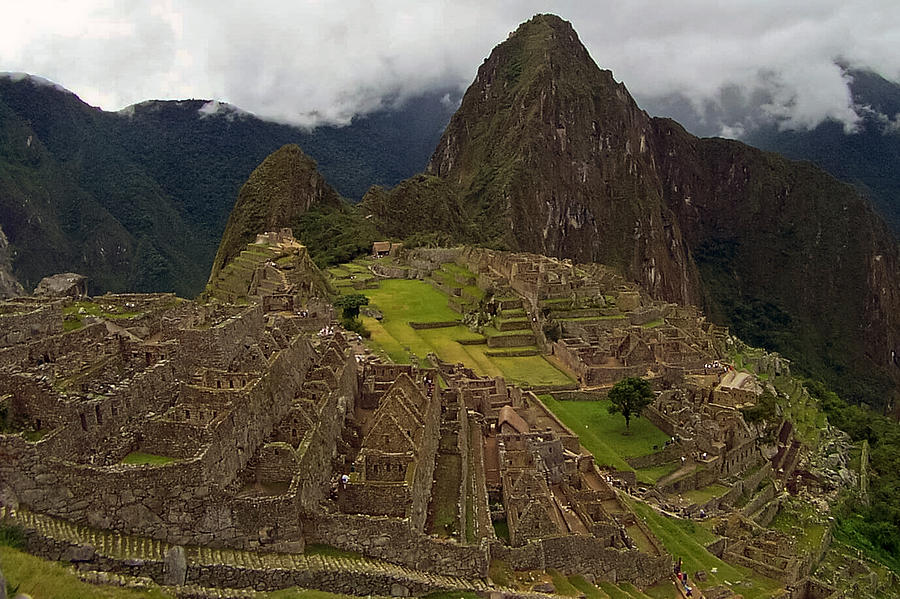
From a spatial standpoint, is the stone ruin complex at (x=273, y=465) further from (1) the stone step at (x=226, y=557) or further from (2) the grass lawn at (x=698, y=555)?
(2) the grass lawn at (x=698, y=555)

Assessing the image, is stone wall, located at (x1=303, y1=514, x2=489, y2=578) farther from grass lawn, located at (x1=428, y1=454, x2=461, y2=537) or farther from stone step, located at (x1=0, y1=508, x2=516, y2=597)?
grass lawn, located at (x1=428, y1=454, x2=461, y2=537)

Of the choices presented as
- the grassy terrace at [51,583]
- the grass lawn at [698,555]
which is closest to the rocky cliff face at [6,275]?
the grass lawn at [698,555]

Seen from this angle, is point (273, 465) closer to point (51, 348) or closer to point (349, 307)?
point (51, 348)

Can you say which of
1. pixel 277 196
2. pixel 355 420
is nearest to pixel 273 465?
pixel 355 420

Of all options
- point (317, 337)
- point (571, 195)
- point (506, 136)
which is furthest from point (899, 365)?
point (317, 337)

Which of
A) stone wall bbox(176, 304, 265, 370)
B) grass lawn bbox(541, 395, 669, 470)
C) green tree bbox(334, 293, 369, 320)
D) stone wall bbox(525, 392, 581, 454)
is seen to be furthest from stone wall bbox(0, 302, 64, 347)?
green tree bbox(334, 293, 369, 320)

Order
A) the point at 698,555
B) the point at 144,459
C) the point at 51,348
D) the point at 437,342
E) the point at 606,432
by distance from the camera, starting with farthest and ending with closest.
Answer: the point at 437,342
the point at 606,432
the point at 698,555
the point at 51,348
the point at 144,459

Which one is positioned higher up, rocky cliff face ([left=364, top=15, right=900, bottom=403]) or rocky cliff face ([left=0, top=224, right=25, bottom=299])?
rocky cliff face ([left=364, top=15, right=900, bottom=403])
